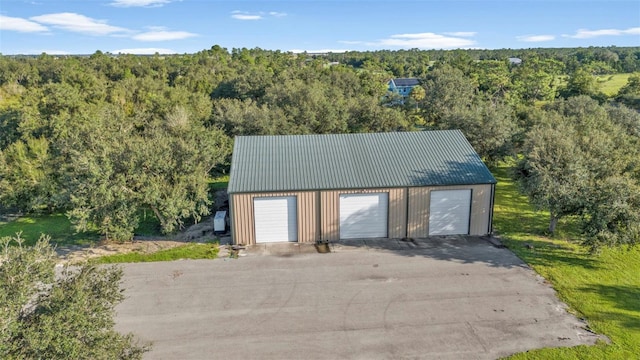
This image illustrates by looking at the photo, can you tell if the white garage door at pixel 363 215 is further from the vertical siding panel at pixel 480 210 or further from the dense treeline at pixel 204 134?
the dense treeline at pixel 204 134

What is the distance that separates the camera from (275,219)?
58.2ft

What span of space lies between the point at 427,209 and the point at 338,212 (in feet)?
12.5

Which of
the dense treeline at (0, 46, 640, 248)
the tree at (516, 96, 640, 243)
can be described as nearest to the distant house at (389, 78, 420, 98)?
the dense treeline at (0, 46, 640, 248)

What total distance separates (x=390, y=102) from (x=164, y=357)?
3923cm

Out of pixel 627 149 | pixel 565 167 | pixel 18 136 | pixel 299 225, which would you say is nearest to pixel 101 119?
pixel 18 136

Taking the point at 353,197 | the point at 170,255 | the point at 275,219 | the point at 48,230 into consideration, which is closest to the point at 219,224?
the point at 170,255

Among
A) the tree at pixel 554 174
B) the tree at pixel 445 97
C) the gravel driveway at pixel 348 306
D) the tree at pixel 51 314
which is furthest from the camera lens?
the tree at pixel 445 97

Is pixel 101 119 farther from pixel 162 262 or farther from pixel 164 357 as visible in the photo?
pixel 164 357

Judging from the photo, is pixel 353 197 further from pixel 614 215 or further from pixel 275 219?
Answer: pixel 614 215

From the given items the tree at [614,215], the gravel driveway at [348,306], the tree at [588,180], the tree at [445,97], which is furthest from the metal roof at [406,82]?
the tree at [614,215]

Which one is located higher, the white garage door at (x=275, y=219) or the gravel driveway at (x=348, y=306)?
the white garage door at (x=275, y=219)

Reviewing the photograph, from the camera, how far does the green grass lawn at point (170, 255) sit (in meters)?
16.5

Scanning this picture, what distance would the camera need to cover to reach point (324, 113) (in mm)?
33125

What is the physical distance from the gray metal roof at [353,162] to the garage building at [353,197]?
0.04m
